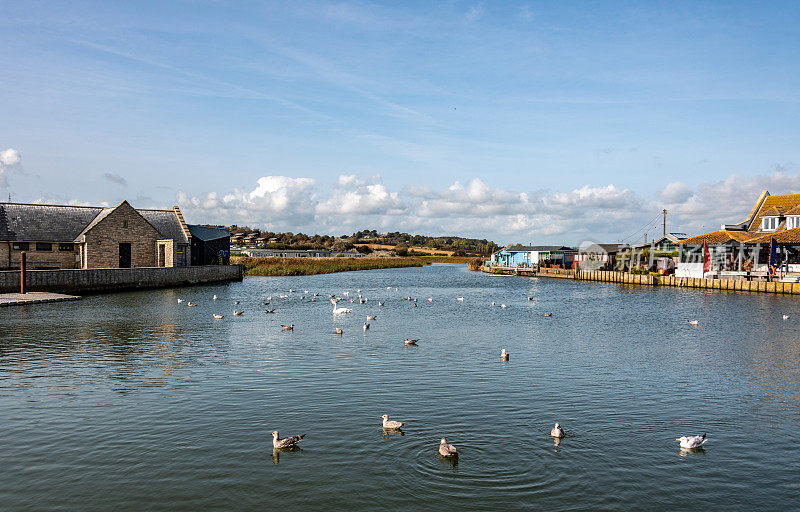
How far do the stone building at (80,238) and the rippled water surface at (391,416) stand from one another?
28903mm

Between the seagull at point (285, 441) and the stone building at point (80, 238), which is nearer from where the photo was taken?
the seagull at point (285, 441)

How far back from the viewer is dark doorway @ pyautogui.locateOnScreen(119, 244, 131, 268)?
6291cm

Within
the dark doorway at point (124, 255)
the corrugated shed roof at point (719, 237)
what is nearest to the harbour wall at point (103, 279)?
the dark doorway at point (124, 255)

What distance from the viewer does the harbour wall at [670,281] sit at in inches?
2562

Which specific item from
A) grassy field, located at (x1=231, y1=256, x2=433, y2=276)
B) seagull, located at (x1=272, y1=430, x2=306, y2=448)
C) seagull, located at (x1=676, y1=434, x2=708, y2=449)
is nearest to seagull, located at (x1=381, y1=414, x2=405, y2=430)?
seagull, located at (x1=272, y1=430, x2=306, y2=448)

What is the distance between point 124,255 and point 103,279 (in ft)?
26.8

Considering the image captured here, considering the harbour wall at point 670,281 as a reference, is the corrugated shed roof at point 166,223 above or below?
above

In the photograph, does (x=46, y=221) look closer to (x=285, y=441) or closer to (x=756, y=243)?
(x=285, y=441)

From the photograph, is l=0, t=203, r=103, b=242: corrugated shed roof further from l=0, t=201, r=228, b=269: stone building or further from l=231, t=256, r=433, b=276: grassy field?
l=231, t=256, r=433, b=276: grassy field

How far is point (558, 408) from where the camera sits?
57.9 ft

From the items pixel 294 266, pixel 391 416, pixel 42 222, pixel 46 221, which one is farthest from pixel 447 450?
pixel 294 266

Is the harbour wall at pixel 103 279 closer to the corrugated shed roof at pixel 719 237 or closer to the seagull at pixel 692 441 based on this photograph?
the seagull at pixel 692 441

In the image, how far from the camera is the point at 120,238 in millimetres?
62625

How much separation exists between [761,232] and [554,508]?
8701cm
